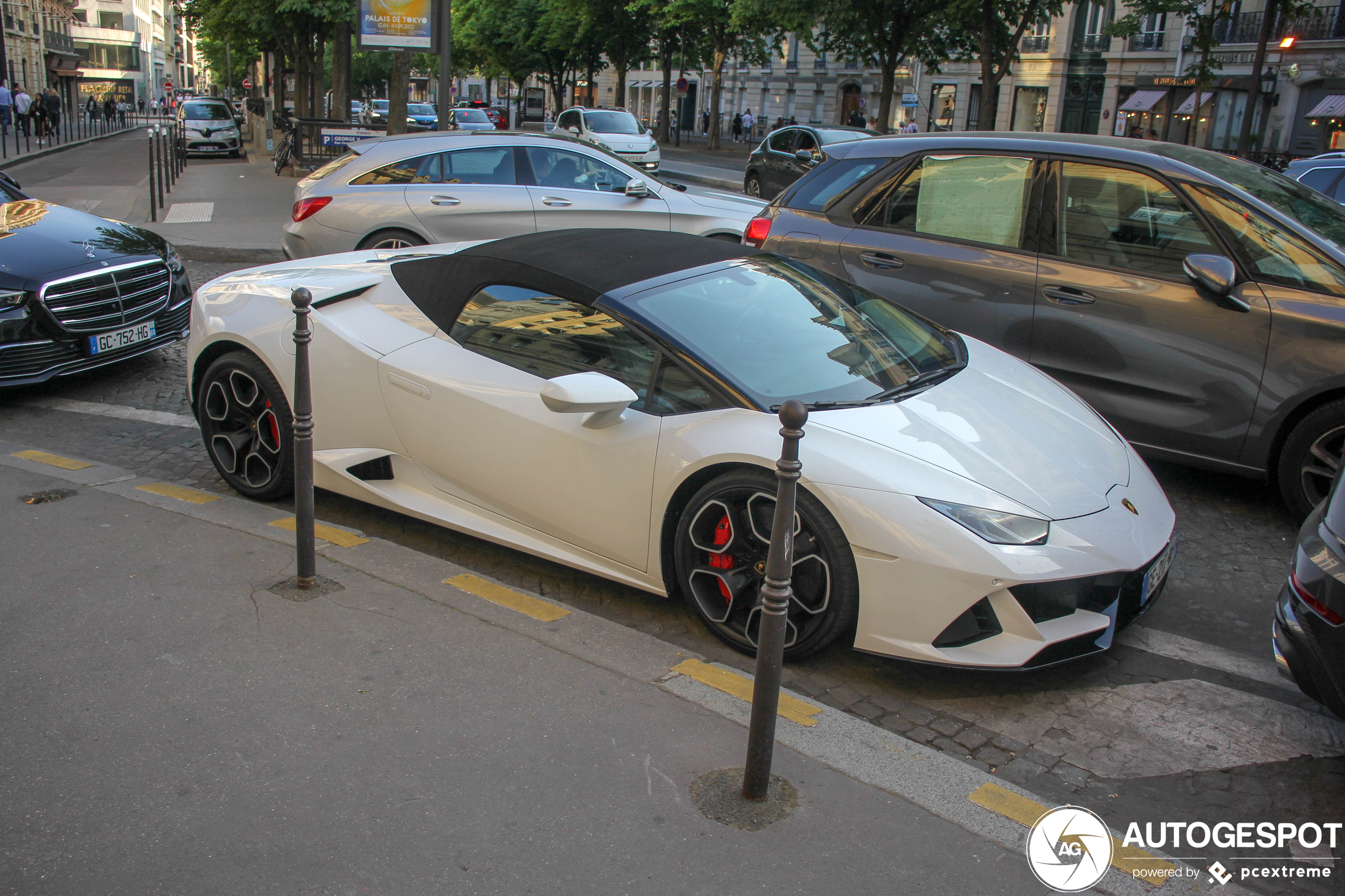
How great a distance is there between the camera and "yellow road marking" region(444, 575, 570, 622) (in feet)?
12.7

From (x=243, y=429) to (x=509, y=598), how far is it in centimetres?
176

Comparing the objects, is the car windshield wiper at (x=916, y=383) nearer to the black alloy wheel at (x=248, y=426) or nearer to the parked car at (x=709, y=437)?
the parked car at (x=709, y=437)

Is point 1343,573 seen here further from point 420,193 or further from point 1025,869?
point 420,193

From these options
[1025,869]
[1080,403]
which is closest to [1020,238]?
[1080,403]

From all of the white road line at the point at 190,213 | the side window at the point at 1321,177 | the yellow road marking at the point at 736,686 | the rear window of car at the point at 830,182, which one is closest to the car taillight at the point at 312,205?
the rear window of car at the point at 830,182

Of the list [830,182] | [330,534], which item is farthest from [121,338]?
[830,182]

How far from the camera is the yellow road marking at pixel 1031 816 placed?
2.61 meters

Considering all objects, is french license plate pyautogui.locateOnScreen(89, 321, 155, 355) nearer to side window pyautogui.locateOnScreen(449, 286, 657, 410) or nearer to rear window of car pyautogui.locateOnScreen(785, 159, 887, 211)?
side window pyautogui.locateOnScreen(449, 286, 657, 410)

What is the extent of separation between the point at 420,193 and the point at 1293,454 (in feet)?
24.6

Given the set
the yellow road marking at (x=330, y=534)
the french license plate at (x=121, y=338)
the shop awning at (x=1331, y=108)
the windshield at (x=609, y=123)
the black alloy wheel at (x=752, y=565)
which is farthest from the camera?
the shop awning at (x=1331, y=108)

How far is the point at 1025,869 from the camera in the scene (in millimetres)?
2564

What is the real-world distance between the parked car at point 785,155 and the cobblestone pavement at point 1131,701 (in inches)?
641

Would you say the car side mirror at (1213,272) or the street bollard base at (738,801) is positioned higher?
the car side mirror at (1213,272)

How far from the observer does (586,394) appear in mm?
3473
